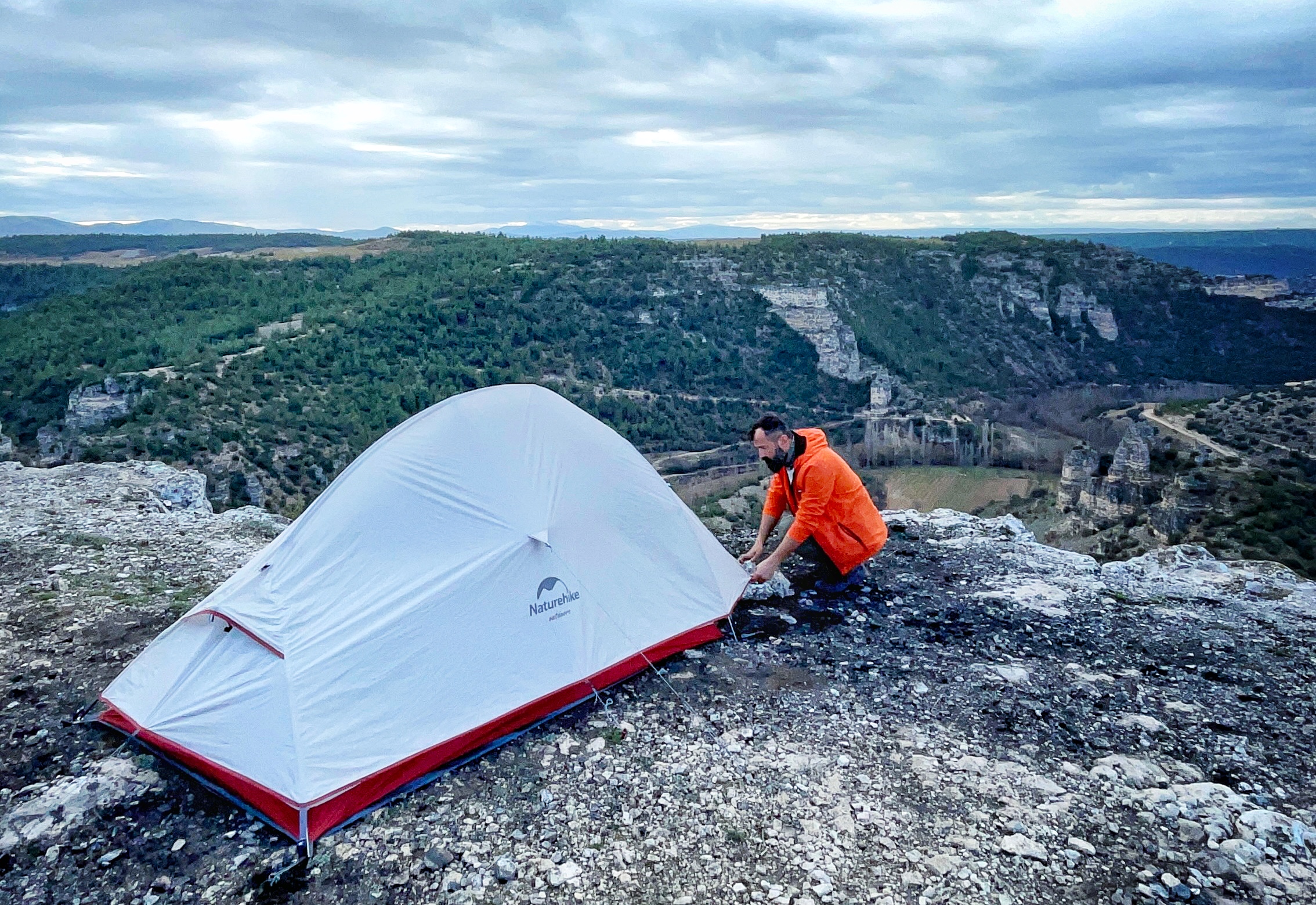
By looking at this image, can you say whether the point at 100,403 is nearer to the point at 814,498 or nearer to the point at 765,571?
the point at 765,571

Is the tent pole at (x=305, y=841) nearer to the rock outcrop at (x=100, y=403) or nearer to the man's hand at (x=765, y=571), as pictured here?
the man's hand at (x=765, y=571)

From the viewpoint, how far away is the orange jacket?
6.84 metres

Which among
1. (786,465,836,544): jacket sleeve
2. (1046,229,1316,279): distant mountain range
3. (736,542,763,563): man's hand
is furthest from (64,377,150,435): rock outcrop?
(1046,229,1316,279): distant mountain range

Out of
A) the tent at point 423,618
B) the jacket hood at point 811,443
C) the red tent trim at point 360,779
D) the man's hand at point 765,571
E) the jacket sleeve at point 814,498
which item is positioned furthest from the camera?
the jacket hood at point 811,443

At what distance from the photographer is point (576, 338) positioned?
1630 inches

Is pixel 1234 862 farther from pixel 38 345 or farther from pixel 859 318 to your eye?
pixel 859 318

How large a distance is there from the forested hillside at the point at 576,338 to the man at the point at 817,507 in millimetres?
14338

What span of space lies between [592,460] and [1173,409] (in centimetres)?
3671

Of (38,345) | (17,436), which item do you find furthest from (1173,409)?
(38,345)

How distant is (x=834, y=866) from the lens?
408 cm

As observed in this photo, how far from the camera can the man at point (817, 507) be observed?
6.83 metres

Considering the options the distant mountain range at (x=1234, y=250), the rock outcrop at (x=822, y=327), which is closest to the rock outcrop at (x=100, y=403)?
the rock outcrop at (x=822, y=327)

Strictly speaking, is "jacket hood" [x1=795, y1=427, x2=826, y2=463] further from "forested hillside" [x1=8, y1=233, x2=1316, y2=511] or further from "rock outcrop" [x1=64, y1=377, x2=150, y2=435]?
"rock outcrop" [x1=64, y1=377, x2=150, y2=435]

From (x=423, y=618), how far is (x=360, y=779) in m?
1.01
